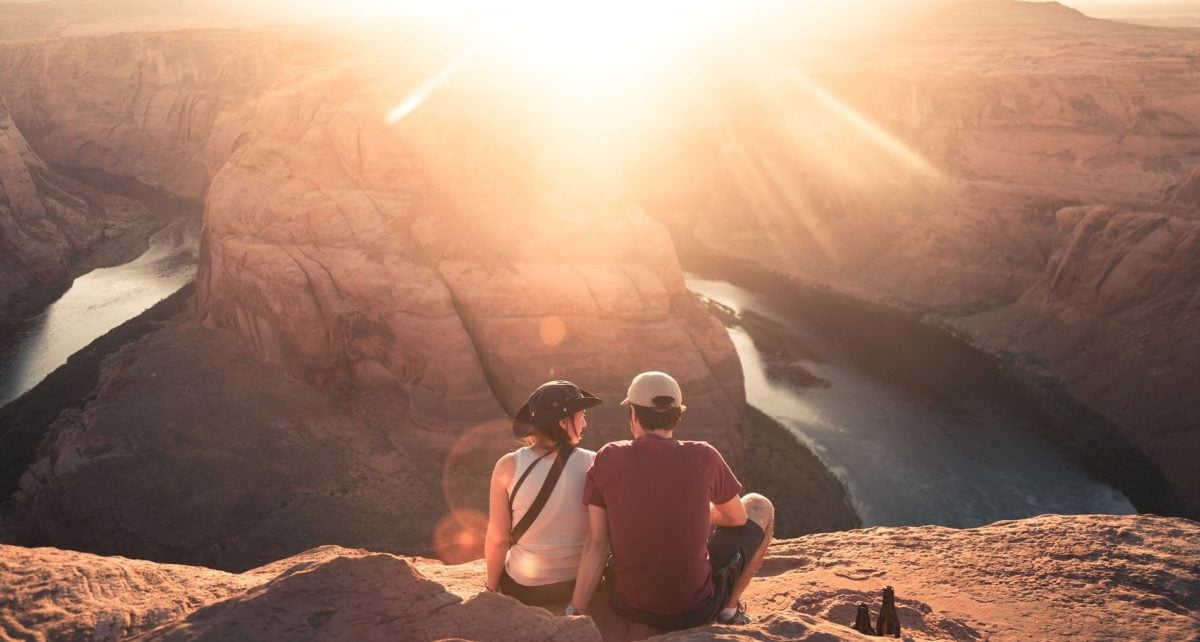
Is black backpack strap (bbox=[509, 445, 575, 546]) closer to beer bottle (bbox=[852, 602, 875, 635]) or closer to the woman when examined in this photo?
the woman

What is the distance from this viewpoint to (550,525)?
6777 mm

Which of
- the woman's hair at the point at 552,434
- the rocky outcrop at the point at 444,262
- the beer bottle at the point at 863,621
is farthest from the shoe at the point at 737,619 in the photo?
the rocky outcrop at the point at 444,262

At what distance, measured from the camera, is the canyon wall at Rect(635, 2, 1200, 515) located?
35906mm

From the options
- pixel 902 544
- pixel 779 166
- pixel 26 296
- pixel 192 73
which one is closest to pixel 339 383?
pixel 902 544

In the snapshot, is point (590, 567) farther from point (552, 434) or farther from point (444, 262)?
point (444, 262)

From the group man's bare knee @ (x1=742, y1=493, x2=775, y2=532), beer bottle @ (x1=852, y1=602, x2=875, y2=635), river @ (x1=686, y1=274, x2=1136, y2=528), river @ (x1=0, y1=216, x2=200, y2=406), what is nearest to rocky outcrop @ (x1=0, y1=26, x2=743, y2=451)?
river @ (x1=686, y1=274, x2=1136, y2=528)

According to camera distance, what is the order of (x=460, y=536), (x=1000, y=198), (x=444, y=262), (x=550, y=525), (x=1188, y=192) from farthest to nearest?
(x=1000, y=198), (x=1188, y=192), (x=444, y=262), (x=460, y=536), (x=550, y=525)

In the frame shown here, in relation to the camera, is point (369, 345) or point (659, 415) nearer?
point (659, 415)

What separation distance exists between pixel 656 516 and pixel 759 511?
5.60 ft

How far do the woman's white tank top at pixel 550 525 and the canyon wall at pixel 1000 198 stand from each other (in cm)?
2977

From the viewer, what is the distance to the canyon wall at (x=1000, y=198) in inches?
1414

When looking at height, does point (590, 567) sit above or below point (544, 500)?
below

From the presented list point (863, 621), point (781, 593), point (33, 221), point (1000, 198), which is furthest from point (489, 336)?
point (33, 221)

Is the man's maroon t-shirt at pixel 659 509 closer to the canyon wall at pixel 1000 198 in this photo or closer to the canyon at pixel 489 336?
A: the canyon at pixel 489 336
